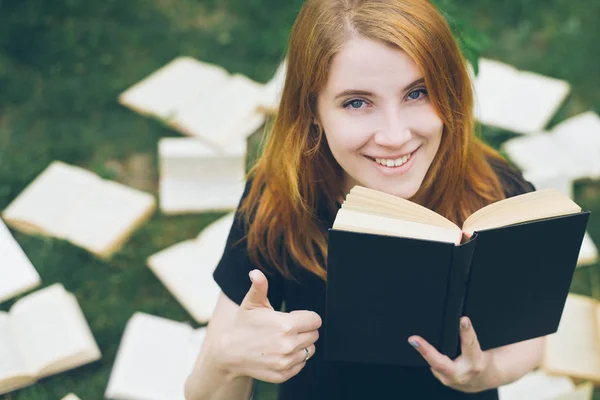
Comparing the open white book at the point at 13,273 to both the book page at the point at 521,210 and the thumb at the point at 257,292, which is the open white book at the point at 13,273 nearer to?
the thumb at the point at 257,292

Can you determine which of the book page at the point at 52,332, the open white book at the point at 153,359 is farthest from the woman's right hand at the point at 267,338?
the book page at the point at 52,332

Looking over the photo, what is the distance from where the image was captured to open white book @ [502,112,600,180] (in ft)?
9.32

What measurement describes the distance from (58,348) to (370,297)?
1.34 meters

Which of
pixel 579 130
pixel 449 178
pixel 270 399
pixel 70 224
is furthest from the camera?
pixel 579 130

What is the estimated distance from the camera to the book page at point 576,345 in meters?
2.16

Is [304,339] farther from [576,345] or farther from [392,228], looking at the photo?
[576,345]

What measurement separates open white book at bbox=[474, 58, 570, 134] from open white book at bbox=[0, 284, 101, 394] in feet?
5.84

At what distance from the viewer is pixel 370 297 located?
118 cm

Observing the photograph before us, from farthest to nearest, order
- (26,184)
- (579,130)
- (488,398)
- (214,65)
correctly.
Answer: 1. (214,65)
2. (579,130)
3. (26,184)
4. (488,398)

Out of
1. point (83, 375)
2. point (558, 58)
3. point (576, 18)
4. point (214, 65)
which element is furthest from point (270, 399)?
point (576, 18)

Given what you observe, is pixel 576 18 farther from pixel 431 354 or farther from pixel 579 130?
pixel 431 354

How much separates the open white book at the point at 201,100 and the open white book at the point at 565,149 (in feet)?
3.52

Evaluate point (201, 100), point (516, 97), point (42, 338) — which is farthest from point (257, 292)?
point (516, 97)

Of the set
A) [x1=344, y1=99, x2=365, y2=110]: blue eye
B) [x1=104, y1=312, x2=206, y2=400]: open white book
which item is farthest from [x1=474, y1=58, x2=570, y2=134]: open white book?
[x1=344, y1=99, x2=365, y2=110]: blue eye
